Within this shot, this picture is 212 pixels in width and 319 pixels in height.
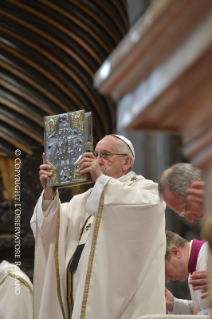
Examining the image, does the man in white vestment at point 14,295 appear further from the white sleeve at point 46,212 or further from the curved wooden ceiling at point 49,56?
the curved wooden ceiling at point 49,56

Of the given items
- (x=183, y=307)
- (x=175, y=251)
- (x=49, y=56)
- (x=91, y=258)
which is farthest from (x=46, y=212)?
(x=49, y=56)

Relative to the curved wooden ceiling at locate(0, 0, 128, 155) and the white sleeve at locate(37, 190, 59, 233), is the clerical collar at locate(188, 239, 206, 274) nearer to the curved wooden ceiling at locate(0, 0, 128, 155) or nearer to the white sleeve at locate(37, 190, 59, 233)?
the white sleeve at locate(37, 190, 59, 233)

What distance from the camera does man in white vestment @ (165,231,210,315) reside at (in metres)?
4.09

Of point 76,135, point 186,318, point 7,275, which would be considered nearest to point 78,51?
point 7,275

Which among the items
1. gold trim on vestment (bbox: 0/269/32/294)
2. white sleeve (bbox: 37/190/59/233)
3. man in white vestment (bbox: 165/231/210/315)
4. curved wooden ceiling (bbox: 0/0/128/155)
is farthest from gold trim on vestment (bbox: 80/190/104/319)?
curved wooden ceiling (bbox: 0/0/128/155)

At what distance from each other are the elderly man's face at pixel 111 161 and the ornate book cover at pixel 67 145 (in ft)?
1.50

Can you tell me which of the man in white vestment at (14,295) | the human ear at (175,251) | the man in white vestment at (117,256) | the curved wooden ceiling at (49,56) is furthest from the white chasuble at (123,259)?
the curved wooden ceiling at (49,56)

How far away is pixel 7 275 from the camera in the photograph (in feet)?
18.5

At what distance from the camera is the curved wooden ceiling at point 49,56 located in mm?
7031

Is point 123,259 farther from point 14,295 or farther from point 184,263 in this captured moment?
point 14,295

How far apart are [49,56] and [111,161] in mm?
3085

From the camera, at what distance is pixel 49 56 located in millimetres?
7344

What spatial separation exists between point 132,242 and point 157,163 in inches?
197

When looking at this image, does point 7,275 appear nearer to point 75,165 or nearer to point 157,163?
point 75,165
